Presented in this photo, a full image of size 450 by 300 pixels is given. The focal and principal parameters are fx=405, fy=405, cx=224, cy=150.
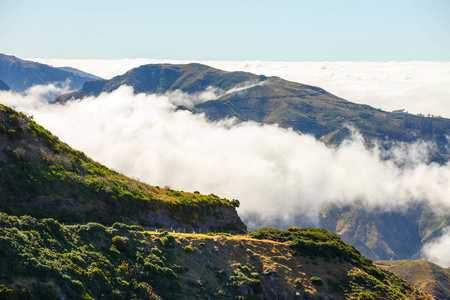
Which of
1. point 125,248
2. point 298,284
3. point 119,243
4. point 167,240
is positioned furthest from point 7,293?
point 298,284

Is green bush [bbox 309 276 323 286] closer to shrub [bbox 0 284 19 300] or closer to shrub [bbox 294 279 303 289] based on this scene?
shrub [bbox 294 279 303 289]

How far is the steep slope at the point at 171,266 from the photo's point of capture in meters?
37.2

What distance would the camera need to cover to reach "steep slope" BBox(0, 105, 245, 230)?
177 ft

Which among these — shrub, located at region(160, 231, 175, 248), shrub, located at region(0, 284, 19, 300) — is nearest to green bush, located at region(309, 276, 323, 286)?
shrub, located at region(160, 231, 175, 248)

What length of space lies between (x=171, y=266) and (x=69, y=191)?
758 inches

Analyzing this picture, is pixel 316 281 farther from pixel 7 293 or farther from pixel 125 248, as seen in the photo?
pixel 7 293

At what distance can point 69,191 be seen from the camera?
5884 centimetres

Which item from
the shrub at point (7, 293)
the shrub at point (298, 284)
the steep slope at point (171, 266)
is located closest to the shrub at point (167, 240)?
the steep slope at point (171, 266)

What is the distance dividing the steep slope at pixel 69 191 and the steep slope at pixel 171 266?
25.1ft

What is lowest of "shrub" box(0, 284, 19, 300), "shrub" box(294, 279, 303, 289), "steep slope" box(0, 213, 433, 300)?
"shrub" box(294, 279, 303, 289)

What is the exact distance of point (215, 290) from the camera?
5275 centimetres

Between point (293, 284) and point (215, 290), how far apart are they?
12744 mm

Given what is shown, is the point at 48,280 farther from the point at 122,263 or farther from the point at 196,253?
the point at 196,253

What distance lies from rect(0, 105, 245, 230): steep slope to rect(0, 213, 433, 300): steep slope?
764cm
